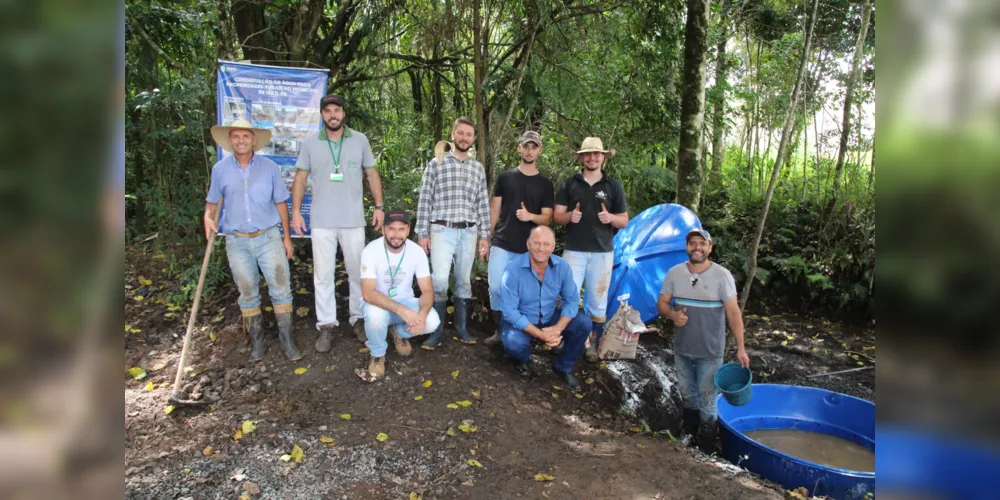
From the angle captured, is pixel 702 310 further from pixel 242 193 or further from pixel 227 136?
pixel 227 136

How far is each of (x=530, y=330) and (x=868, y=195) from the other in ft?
21.2

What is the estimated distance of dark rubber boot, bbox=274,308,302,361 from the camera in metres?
4.84

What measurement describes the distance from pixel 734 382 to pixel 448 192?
9.31 ft

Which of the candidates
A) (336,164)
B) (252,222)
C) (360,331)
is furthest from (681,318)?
(252,222)

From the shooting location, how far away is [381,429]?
4.02m

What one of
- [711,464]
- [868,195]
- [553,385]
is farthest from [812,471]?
[868,195]

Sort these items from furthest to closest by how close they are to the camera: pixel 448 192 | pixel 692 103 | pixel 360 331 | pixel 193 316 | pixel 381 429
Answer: pixel 692 103, pixel 360 331, pixel 448 192, pixel 193 316, pixel 381 429

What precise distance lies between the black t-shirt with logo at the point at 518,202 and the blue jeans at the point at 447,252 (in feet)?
0.99

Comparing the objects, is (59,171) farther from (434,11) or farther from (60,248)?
(434,11)

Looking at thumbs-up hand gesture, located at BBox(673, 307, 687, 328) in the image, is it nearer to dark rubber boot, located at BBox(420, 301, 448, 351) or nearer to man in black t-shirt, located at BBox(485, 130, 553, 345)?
man in black t-shirt, located at BBox(485, 130, 553, 345)

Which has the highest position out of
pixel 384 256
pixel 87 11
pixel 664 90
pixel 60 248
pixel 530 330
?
pixel 664 90

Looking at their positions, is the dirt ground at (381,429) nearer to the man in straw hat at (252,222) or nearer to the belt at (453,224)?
the man in straw hat at (252,222)

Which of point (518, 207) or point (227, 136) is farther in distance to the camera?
point (518, 207)

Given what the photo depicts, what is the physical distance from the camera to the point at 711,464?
4.03 meters
